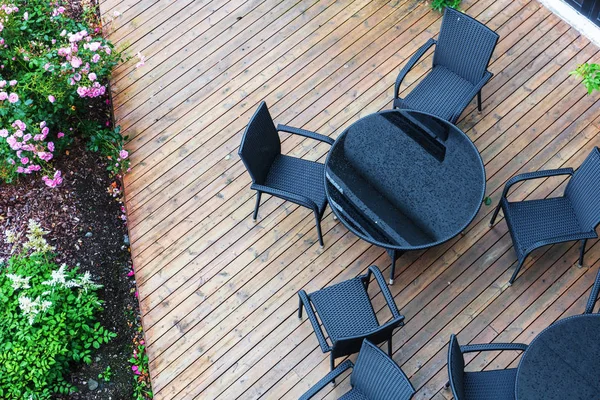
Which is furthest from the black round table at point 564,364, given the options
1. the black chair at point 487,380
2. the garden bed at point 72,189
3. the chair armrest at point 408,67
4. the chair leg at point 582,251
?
the garden bed at point 72,189

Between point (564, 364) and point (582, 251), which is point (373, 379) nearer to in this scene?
point (564, 364)

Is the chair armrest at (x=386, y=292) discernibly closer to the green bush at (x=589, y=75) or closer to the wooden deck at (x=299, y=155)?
the wooden deck at (x=299, y=155)

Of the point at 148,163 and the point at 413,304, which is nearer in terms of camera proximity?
the point at 413,304

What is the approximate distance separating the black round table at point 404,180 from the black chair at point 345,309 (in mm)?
329

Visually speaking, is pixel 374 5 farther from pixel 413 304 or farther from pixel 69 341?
pixel 69 341

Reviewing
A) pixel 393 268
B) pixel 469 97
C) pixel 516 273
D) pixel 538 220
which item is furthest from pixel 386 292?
pixel 469 97

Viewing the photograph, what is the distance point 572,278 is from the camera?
538 cm

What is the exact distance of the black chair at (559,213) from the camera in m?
5.06

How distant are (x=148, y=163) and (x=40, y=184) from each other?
36.6 inches

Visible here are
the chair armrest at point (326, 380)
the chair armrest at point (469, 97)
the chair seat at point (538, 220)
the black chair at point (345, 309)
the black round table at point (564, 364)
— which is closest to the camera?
the black round table at point (564, 364)

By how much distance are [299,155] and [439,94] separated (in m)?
1.22

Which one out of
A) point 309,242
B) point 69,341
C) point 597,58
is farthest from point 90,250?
point 597,58

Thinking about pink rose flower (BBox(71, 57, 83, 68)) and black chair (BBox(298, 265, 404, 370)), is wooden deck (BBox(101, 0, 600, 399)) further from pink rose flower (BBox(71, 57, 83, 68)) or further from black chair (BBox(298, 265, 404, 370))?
pink rose flower (BBox(71, 57, 83, 68))

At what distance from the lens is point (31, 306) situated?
17.0ft
